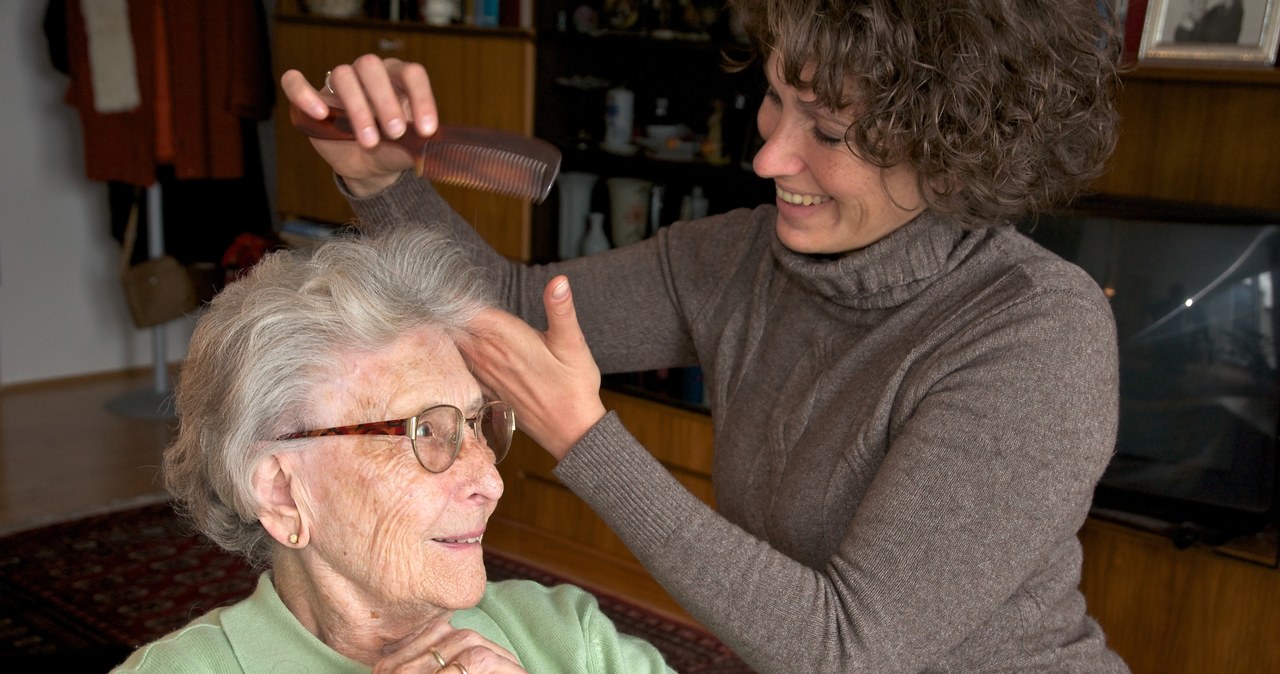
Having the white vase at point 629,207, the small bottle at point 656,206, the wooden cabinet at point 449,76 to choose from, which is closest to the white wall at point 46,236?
the wooden cabinet at point 449,76

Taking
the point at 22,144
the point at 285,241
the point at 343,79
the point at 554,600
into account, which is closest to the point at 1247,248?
the point at 554,600

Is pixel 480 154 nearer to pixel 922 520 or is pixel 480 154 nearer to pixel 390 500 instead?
pixel 390 500

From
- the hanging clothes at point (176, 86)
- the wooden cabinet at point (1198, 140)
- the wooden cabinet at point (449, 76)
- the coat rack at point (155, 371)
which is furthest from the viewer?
the coat rack at point (155, 371)

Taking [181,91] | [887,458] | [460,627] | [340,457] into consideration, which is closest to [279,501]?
[340,457]

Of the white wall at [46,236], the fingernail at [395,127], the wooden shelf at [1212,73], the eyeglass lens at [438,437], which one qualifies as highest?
the wooden shelf at [1212,73]

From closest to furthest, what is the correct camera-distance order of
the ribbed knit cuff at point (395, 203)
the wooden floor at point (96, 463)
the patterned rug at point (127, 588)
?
1. the ribbed knit cuff at point (395, 203)
2. the patterned rug at point (127, 588)
3. the wooden floor at point (96, 463)

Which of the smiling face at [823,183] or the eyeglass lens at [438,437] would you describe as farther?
the smiling face at [823,183]

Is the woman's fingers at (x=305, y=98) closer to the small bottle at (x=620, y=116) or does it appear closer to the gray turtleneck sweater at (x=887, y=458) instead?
the gray turtleneck sweater at (x=887, y=458)

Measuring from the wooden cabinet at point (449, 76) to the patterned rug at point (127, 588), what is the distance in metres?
1.04

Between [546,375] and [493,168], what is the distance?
22 cm

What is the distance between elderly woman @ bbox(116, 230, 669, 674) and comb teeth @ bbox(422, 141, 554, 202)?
125 millimetres

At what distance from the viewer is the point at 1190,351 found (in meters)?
2.34

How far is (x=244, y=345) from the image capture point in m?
1.26

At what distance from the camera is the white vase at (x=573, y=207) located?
3.54 m
